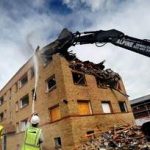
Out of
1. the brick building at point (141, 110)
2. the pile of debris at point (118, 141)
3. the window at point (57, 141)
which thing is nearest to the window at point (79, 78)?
the pile of debris at point (118, 141)

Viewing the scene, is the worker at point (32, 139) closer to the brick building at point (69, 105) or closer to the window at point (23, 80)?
the brick building at point (69, 105)

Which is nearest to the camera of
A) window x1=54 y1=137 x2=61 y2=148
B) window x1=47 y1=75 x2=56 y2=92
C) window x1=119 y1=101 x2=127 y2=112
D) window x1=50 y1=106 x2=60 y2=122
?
window x1=54 y1=137 x2=61 y2=148

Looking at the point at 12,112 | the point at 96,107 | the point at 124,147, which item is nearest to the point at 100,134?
the point at 96,107

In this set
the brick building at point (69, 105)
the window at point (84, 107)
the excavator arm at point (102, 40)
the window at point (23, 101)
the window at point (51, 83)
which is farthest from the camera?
the window at point (23, 101)

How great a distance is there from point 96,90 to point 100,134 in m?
4.67

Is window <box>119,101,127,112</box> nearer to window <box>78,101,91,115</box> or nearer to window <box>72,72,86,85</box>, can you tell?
window <box>78,101,91,115</box>

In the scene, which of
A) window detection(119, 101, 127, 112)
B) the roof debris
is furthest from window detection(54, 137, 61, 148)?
window detection(119, 101, 127, 112)

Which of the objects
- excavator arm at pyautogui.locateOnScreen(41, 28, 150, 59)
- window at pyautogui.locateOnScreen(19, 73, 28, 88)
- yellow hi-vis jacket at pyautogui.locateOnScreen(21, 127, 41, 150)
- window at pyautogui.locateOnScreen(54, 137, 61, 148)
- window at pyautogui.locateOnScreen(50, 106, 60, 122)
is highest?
window at pyautogui.locateOnScreen(19, 73, 28, 88)

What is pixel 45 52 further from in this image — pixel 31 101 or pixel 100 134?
pixel 100 134

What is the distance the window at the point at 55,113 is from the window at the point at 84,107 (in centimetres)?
191

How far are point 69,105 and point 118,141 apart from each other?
481 centimetres

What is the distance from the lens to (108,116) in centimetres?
2125

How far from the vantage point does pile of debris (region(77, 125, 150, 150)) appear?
14.3m

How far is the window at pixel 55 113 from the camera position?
19.2 meters
